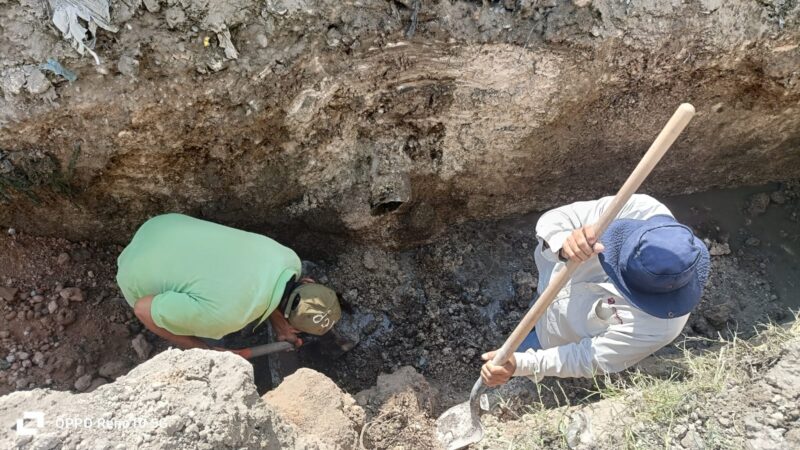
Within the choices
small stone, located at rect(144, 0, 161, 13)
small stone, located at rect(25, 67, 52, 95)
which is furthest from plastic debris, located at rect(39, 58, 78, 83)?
small stone, located at rect(144, 0, 161, 13)

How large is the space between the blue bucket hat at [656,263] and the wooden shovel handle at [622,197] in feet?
0.42

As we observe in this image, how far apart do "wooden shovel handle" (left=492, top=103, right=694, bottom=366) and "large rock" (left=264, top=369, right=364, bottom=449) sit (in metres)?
0.63

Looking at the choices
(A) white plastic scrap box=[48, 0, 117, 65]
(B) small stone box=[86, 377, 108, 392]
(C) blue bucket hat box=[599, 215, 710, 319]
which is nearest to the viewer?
(C) blue bucket hat box=[599, 215, 710, 319]

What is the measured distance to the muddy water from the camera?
3510 millimetres

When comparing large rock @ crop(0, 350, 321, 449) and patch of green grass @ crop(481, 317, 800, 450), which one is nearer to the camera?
large rock @ crop(0, 350, 321, 449)

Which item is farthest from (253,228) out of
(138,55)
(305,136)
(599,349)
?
(599,349)

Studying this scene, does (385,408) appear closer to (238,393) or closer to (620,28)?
(238,393)

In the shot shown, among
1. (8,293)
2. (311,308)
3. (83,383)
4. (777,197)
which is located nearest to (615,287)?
(311,308)

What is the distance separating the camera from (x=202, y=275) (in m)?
2.35

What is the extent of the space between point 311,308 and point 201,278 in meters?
0.50

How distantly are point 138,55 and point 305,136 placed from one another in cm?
74

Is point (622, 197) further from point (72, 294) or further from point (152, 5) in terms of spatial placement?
point (72, 294)

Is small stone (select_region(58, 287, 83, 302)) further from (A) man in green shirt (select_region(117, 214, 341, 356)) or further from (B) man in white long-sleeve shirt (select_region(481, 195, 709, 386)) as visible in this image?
(B) man in white long-sleeve shirt (select_region(481, 195, 709, 386))

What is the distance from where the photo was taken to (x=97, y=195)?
2625 millimetres
